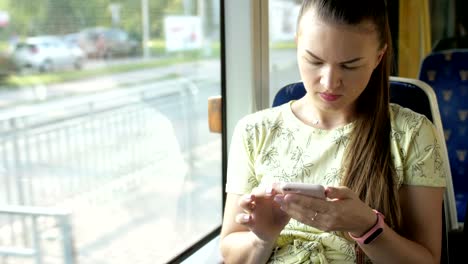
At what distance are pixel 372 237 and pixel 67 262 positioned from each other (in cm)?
88

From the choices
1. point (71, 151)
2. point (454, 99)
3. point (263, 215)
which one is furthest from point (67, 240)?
point (454, 99)

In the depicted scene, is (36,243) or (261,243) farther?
(36,243)

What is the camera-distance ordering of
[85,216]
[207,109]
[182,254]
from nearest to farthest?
[85,216] → [182,254] → [207,109]

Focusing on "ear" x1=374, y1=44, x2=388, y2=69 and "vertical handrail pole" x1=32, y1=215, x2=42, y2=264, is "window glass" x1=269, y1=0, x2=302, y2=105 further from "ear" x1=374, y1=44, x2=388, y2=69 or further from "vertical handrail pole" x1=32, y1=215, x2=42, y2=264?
"vertical handrail pole" x1=32, y1=215, x2=42, y2=264

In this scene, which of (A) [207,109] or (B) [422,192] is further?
(A) [207,109]

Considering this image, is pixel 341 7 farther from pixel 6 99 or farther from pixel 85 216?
pixel 85 216

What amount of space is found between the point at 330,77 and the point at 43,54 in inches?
26.7

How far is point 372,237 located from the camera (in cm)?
112

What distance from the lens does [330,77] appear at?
1.19 metres

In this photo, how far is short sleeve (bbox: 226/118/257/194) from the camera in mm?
1339

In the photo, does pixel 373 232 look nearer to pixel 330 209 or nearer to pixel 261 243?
pixel 330 209

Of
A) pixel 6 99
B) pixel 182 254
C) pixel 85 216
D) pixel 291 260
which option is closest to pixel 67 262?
pixel 85 216

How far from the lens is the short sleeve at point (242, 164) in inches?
52.7

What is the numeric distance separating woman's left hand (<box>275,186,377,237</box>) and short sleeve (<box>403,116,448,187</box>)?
0.66ft
